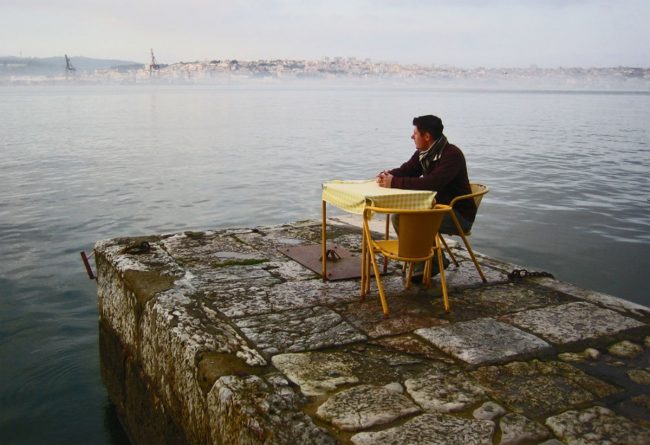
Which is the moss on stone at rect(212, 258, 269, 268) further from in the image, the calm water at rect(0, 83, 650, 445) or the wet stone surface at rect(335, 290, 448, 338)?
the calm water at rect(0, 83, 650, 445)

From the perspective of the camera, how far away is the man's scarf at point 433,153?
5453mm

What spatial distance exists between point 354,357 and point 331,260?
2.21 m

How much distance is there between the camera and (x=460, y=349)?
4.12 meters

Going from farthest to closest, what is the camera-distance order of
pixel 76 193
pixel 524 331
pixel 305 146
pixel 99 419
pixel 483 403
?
1. pixel 305 146
2. pixel 76 193
3. pixel 99 419
4. pixel 524 331
5. pixel 483 403

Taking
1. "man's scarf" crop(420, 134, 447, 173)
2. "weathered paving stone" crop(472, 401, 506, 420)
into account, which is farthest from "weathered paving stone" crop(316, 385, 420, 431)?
"man's scarf" crop(420, 134, 447, 173)

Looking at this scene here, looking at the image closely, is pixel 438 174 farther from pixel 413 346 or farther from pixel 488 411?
pixel 488 411

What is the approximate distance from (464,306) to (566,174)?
17386 mm

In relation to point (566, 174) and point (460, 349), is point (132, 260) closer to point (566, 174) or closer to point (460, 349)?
point (460, 349)

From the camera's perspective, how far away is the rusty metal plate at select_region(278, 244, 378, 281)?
5727 millimetres

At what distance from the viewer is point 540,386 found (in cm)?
366

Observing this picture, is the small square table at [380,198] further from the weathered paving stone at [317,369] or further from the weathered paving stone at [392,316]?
the weathered paving stone at [317,369]

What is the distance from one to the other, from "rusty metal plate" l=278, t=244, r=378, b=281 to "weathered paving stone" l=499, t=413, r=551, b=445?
257cm

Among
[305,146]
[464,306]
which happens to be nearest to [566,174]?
[305,146]

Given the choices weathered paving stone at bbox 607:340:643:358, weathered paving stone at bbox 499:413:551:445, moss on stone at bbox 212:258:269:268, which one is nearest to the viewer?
weathered paving stone at bbox 499:413:551:445
